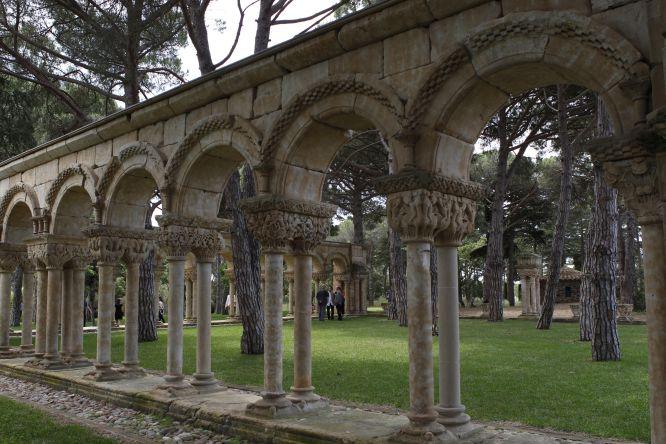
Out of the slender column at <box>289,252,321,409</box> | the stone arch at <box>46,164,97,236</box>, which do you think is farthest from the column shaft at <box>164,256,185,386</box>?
the stone arch at <box>46,164,97,236</box>

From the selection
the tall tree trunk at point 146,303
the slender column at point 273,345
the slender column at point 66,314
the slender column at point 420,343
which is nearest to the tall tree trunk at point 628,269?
the tall tree trunk at point 146,303

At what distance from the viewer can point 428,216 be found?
16.6 feet

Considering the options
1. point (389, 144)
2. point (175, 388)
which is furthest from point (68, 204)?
point (389, 144)

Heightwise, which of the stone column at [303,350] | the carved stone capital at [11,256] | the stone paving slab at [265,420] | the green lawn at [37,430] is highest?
the carved stone capital at [11,256]

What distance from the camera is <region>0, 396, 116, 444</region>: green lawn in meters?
5.85

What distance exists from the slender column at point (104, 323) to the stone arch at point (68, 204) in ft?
5.62

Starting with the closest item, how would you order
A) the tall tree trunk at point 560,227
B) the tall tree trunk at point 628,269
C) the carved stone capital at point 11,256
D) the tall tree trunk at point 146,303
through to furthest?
the carved stone capital at point 11,256 < the tall tree trunk at point 146,303 < the tall tree trunk at point 560,227 < the tall tree trunk at point 628,269

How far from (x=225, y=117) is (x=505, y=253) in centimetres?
2802

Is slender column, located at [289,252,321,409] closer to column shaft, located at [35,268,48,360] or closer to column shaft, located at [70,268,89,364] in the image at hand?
column shaft, located at [70,268,89,364]

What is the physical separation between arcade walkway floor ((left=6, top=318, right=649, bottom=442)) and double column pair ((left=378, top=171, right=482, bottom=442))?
1344 millimetres

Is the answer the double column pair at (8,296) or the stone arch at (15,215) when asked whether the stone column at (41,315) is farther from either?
the stone arch at (15,215)

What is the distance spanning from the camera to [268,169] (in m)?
6.53

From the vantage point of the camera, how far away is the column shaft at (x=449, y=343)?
5.14m

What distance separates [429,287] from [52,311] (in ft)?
24.6
